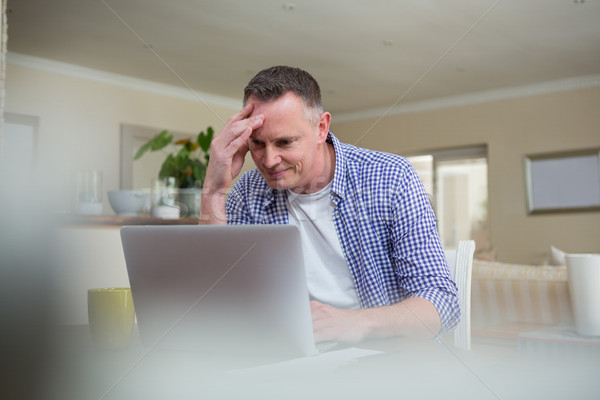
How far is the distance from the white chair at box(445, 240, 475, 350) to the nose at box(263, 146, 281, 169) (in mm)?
475

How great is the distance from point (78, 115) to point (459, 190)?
4.46 meters

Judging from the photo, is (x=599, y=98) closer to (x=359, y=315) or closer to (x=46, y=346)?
(x=359, y=315)

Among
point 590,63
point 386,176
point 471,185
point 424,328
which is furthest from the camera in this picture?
point 471,185

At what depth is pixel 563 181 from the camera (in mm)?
6238

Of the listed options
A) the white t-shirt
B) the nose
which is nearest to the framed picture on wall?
the white t-shirt

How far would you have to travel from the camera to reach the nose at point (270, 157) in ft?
4.08

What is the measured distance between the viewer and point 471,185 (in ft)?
23.1

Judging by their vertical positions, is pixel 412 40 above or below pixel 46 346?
above

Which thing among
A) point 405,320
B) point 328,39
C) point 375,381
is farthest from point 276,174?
point 328,39

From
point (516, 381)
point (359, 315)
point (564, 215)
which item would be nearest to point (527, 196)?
point (564, 215)

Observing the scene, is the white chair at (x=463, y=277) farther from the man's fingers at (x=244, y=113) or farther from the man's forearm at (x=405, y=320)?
the man's fingers at (x=244, y=113)

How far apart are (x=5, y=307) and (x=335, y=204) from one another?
113 cm

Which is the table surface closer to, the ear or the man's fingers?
the man's fingers

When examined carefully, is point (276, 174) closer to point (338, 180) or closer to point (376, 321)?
point (338, 180)
